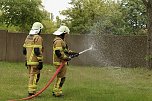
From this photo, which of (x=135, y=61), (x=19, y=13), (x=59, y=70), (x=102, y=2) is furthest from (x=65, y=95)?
(x=102, y=2)

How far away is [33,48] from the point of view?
8.98 m

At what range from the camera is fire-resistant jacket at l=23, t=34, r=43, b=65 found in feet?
29.3

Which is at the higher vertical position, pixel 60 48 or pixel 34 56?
pixel 60 48

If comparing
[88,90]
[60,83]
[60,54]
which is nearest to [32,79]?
[60,83]

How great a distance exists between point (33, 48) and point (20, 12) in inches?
763

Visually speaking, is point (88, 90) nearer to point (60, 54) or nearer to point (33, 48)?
point (60, 54)

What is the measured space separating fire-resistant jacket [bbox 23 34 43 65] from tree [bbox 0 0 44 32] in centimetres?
1868

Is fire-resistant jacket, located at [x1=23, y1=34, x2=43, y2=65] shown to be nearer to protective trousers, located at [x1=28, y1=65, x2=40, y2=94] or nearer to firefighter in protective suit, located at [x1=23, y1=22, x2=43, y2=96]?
firefighter in protective suit, located at [x1=23, y1=22, x2=43, y2=96]

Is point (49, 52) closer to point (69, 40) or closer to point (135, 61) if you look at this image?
point (69, 40)

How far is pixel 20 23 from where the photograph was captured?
28.6 metres

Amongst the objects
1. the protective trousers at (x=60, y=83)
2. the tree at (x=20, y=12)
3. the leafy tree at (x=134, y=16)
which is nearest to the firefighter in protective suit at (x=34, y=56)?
the protective trousers at (x=60, y=83)

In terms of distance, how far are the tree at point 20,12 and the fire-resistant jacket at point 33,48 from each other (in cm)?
1868

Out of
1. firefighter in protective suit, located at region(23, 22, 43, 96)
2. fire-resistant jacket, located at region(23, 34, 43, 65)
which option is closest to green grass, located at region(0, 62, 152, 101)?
firefighter in protective suit, located at region(23, 22, 43, 96)

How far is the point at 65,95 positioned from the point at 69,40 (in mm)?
10330
